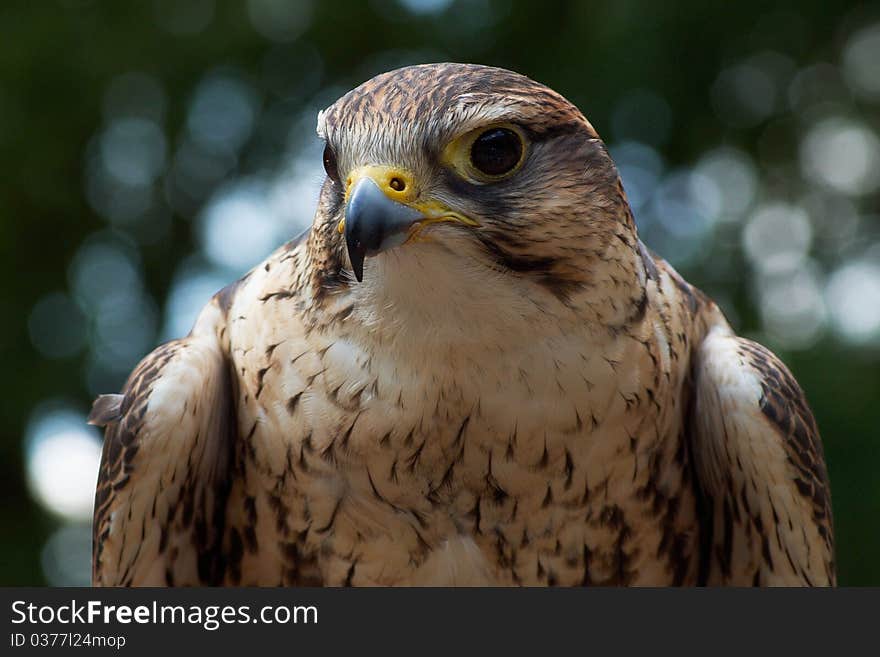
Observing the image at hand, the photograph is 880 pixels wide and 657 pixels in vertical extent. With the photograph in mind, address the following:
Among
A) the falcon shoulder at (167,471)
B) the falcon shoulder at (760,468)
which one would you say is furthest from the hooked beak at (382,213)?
the falcon shoulder at (760,468)

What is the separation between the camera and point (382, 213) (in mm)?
2105

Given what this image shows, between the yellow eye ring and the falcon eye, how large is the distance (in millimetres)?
286

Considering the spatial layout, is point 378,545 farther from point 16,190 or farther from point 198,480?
point 16,190

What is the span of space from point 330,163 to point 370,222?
38 centimetres

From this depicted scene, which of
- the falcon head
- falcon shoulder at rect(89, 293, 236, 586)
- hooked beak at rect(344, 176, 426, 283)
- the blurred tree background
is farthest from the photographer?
the blurred tree background

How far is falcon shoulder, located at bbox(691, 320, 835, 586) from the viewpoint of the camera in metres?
2.74

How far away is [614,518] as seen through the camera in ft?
8.59

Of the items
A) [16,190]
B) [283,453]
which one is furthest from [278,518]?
[16,190]

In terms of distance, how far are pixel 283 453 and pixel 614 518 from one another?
2.80 ft

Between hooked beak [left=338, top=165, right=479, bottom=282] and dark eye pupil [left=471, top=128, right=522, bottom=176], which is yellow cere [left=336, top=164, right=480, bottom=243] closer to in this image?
hooked beak [left=338, top=165, right=479, bottom=282]

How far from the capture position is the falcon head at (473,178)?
222 centimetres

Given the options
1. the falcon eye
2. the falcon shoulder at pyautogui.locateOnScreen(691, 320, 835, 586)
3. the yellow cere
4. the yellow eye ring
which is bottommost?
the falcon shoulder at pyautogui.locateOnScreen(691, 320, 835, 586)

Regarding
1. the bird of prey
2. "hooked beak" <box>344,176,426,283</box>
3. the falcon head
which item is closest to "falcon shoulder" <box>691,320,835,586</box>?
the bird of prey

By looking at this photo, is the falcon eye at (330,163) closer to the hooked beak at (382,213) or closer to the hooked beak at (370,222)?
the hooked beak at (382,213)
